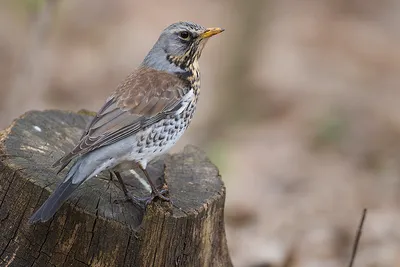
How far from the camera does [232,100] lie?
12.8 metres

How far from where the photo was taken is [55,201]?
4.54 m

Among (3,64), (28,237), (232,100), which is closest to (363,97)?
(232,100)

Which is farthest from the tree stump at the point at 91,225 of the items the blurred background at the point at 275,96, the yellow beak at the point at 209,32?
the blurred background at the point at 275,96

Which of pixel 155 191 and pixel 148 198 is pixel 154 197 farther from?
pixel 148 198

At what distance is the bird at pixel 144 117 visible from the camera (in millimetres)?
4898

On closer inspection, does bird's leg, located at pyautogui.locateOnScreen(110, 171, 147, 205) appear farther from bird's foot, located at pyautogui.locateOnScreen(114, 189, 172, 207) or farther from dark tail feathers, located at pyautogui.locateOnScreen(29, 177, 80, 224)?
dark tail feathers, located at pyautogui.locateOnScreen(29, 177, 80, 224)

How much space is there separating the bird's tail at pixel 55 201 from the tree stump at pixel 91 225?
15 centimetres

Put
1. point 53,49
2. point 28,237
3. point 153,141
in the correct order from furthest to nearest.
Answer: point 53,49
point 153,141
point 28,237

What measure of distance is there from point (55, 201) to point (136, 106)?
114 centimetres

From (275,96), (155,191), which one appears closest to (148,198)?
(155,191)

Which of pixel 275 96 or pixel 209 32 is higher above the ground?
pixel 209 32

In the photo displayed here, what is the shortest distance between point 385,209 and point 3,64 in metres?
7.83

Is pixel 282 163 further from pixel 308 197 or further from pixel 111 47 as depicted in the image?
pixel 111 47

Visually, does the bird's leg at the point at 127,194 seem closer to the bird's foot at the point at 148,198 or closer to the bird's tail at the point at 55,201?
the bird's foot at the point at 148,198
